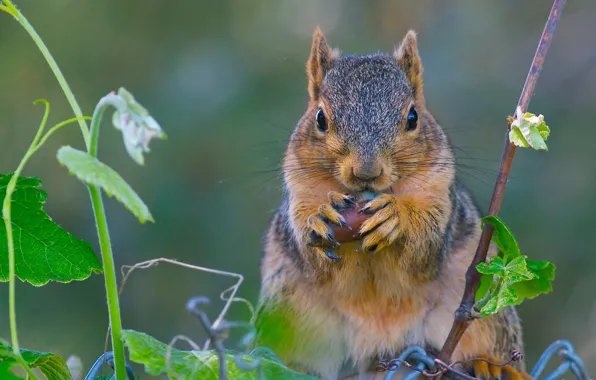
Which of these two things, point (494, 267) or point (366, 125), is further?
point (366, 125)

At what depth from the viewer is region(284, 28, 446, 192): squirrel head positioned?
188 cm

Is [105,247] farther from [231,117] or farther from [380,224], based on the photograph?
[231,117]

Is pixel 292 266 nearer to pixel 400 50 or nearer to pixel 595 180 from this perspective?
pixel 400 50

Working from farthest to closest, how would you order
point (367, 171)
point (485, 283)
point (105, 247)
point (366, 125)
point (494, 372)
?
point (494, 372) → point (366, 125) → point (367, 171) → point (485, 283) → point (105, 247)

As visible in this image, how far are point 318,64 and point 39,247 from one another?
118 centimetres

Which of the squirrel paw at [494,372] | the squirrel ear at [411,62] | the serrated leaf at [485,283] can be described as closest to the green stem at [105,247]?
the serrated leaf at [485,283]

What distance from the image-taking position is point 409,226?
1.99 meters

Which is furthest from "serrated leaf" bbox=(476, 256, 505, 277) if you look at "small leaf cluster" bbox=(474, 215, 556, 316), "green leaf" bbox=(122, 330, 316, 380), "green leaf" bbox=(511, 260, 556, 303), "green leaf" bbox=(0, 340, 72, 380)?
"green leaf" bbox=(0, 340, 72, 380)

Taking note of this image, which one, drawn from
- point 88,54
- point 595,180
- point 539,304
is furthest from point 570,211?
point 88,54

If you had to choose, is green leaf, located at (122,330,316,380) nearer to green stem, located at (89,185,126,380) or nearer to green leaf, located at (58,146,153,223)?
green stem, located at (89,185,126,380)

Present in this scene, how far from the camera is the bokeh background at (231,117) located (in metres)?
4.22

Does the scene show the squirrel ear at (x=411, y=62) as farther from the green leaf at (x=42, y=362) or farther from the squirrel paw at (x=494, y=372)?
the green leaf at (x=42, y=362)

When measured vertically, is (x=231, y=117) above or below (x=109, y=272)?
above

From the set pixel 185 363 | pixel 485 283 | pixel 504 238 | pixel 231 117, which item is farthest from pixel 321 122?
pixel 231 117
